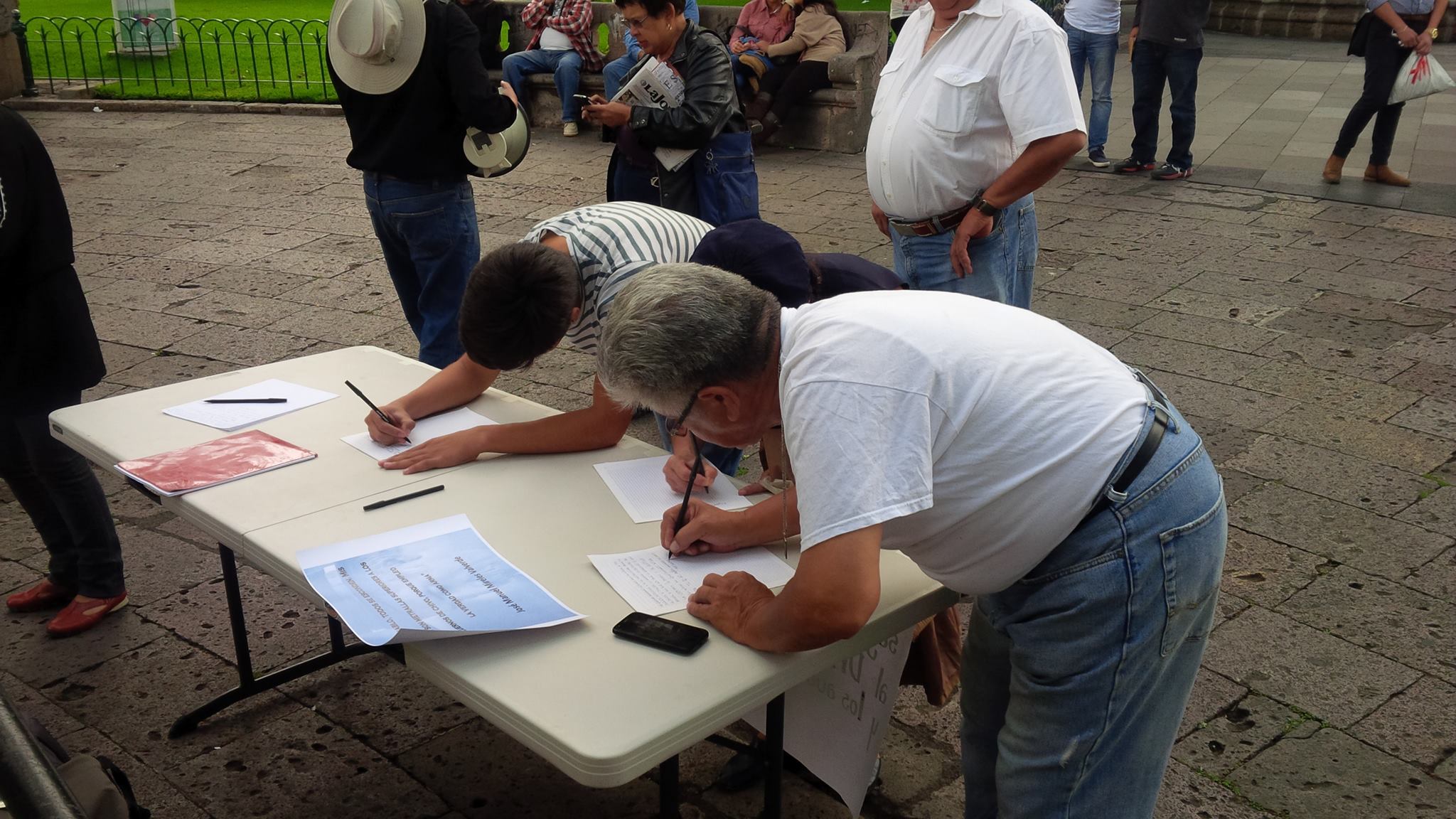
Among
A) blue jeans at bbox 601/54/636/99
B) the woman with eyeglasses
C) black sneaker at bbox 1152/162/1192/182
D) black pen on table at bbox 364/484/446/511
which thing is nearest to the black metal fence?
blue jeans at bbox 601/54/636/99

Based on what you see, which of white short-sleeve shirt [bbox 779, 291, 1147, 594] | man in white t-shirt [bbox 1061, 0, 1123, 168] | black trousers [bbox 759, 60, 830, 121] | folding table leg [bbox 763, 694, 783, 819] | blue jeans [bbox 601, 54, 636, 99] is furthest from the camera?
black trousers [bbox 759, 60, 830, 121]

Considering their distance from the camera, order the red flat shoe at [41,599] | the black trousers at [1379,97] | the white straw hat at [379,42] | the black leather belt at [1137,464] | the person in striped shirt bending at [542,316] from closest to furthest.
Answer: the black leather belt at [1137,464] < the person in striped shirt bending at [542,316] < the red flat shoe at [41,599] < the white straw hat at [379,42] < the black trousers at [1379,97]

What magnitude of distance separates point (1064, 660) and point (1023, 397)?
0.39 m

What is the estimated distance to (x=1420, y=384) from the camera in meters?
4.36

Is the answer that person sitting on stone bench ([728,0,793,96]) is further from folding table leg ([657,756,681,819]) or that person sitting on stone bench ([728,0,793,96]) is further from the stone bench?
folding table leg ([657,756,681,819])

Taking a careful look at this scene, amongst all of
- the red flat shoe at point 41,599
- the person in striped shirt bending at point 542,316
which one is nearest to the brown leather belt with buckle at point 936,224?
the person in striped shirt bending at point 542,316

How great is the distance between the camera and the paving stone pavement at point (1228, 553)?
255 centimetres

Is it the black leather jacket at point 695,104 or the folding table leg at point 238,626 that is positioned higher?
the black leather jacket at point 695,104

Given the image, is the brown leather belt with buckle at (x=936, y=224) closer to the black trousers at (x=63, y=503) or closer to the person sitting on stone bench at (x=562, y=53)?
the black trousers at (x=63, y=503)

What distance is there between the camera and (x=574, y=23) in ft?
29.5

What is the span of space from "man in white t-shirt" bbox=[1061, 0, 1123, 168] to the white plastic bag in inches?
65.2

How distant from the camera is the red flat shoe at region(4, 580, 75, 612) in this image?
3.27m

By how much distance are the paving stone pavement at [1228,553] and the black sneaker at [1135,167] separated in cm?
32

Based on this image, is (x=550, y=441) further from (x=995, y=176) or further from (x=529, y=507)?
(x=995, y=176)
